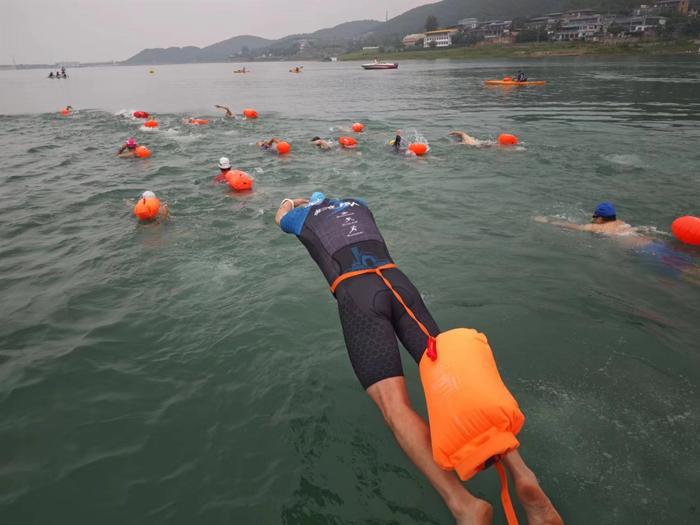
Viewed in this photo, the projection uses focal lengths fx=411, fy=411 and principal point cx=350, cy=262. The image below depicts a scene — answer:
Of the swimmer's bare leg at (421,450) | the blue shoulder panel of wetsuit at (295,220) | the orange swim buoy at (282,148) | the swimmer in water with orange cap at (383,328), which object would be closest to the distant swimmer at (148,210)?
the swimmer in water with orange cap at (383,328)

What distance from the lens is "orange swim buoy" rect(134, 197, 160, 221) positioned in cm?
1013

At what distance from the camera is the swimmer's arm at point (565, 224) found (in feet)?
29.8

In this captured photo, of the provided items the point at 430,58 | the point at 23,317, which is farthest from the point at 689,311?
the point at 430,58

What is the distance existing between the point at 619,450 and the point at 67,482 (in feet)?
17.9

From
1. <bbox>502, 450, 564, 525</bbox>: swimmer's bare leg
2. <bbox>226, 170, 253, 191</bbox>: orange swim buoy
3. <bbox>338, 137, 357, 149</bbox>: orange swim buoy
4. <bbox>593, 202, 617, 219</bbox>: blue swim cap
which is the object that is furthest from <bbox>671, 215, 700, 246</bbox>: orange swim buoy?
<bbox>338, 137, 357, 149</bbox>: orange swim buoy

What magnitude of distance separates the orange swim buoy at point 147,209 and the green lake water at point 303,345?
15.7 inches

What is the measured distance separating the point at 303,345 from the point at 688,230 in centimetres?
767

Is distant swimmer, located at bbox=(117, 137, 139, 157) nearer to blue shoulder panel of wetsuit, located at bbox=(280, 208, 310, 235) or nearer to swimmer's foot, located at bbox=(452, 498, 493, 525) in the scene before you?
blue shoulder panel of wetsuit, located at bbox=(280, 208, 310, 235)

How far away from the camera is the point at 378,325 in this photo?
4027mm

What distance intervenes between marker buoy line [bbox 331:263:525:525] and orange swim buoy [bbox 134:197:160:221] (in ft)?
30.2

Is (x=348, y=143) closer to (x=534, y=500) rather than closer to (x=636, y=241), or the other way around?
(x=636, y=241)

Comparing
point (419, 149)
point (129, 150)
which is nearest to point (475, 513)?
point (419, 149)

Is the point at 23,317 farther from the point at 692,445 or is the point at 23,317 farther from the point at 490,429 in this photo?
the point at 692,445

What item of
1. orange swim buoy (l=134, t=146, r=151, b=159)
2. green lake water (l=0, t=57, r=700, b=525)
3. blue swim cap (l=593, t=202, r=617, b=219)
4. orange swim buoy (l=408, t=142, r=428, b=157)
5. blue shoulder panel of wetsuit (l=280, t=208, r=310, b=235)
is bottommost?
green lake water (l=0, t=57, r=700, b=525)
